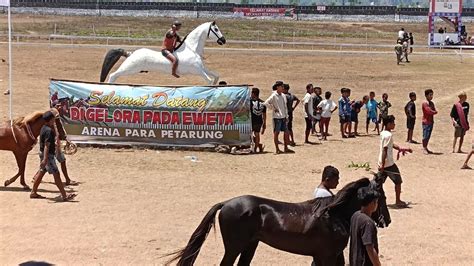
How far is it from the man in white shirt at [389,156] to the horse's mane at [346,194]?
4499 millimetres

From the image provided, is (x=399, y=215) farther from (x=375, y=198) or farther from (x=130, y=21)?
(x=130, y=21)

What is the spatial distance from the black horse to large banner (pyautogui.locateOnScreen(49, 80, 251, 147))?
371 inches

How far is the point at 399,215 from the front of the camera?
1143 centimetres

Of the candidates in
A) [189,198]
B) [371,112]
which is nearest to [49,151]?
[189,198]

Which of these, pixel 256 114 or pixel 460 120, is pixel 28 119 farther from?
pixel 460 120

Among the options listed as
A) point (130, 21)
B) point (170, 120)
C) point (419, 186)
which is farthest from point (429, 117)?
point (130, 21)

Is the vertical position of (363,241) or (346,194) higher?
(346,194)

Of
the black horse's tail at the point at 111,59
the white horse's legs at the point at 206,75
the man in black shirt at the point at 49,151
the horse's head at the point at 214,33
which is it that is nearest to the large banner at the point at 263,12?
the horse's head at the point at 214,33

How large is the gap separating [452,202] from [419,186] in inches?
50.1

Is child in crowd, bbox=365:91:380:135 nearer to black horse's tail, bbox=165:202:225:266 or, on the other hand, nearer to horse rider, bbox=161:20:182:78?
horse rider, bbox=161:20:182:78

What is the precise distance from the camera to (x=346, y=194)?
282 inches

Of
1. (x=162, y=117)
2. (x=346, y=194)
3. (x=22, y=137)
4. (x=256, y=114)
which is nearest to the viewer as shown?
(x=346, y=194)

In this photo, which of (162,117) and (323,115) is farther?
(323,115)

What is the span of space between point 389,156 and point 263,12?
3721 inches
